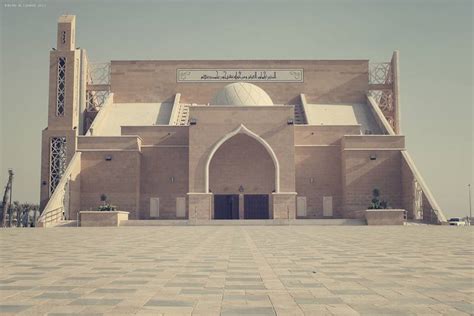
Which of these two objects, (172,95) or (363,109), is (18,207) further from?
(363,109)

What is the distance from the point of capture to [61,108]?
39.6 m

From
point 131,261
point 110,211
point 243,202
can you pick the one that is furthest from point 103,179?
point 131,261

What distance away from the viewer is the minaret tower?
38.4m

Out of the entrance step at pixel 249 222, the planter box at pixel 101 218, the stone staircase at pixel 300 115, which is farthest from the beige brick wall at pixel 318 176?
the planter box at pixel 101 218

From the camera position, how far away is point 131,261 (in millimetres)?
10523

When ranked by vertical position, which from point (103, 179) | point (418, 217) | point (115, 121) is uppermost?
point (115, 121)

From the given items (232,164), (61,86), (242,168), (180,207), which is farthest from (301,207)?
(61,86)

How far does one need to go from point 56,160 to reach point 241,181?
1303 centimetres

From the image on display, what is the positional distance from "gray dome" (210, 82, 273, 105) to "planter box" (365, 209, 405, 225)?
12.1 metres

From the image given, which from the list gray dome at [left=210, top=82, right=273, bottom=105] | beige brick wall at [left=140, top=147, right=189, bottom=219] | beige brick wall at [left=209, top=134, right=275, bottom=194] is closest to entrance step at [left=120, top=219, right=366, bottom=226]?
beige brick wall at [left=140, top=147, right=189, bottom=219]

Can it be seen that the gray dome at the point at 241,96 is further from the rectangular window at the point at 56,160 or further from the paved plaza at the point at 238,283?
the paved plaza at the point at 238,283

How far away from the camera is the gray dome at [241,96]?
124ft

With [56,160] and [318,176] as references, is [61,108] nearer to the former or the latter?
[56,160]

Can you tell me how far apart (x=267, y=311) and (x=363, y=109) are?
40.1 m
